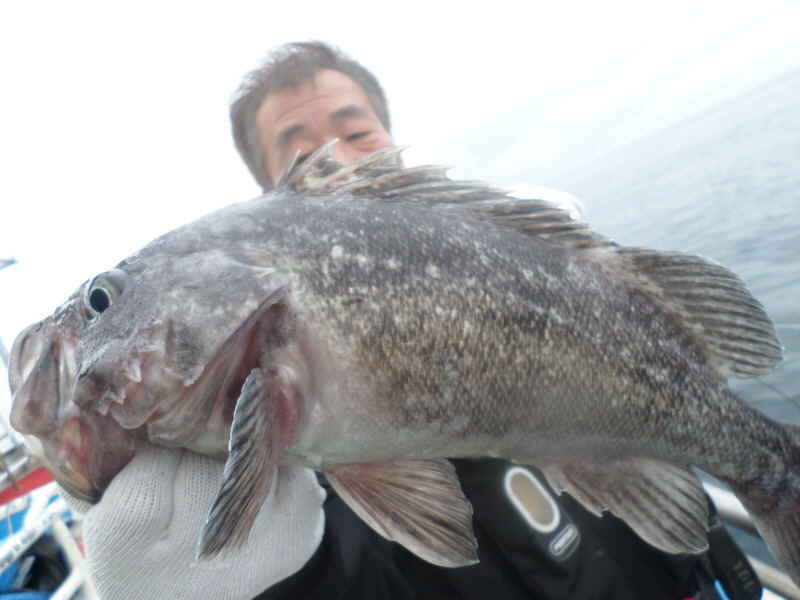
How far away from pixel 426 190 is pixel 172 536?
3.75ft

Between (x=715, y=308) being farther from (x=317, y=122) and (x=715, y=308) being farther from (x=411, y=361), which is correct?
(x=317, y=122)

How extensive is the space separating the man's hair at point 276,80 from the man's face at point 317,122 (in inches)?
2.9

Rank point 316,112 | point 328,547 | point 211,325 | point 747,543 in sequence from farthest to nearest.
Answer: point 747,543, point 316,112, point 328,547, point 211,325

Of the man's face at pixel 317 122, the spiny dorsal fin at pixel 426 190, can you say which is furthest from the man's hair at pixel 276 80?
the spiny dorsal fin at pixel 426 190

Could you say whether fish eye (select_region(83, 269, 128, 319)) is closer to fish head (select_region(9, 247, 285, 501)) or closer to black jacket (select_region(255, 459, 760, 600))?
fish head (select_region(9, 247, 285, 501))

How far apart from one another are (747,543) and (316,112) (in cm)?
379

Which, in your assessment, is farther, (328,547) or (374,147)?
(374,147)

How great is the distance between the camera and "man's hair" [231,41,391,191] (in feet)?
8.63

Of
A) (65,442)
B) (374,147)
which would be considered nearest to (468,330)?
(65,442)

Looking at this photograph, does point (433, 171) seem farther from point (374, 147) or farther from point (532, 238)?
point (374, 147)

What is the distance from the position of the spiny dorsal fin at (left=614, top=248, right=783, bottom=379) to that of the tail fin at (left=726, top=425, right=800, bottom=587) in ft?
0.84

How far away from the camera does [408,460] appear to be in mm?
1123

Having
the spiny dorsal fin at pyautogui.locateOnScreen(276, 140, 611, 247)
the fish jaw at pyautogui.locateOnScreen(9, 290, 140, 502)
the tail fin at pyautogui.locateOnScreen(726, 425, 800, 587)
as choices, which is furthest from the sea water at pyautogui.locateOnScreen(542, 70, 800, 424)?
the fish jaw at pyautogui.locateOnScreen(9, 290, 140, 502)

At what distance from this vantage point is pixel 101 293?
1.04m
